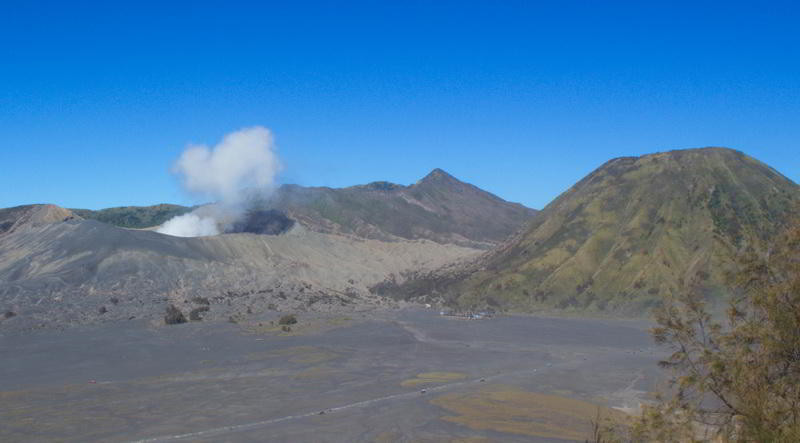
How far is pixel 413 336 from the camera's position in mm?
50000

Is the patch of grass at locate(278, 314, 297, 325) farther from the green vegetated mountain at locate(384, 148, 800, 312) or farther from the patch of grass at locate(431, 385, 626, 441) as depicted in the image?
the green vegetated mountain at locate(384, 148, 800, 312)

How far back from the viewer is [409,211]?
6201 inches

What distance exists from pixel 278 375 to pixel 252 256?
184 ft

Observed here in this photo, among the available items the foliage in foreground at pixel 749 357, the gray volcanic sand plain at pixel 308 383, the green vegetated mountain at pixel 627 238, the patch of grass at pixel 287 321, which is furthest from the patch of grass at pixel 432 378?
the green vegetated mountain at pixel 627 238

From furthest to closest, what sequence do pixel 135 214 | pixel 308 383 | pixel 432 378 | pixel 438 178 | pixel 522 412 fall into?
pixel 438 178, pixel 135 214, pixel 432 378, pixel 308 383, pixel 522 412

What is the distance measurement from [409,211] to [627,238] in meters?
78.2

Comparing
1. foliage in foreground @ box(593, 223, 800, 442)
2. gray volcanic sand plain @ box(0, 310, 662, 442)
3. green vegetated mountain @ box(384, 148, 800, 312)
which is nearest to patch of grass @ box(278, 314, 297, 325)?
gray volcanic sand plain @ box(0, 310, 662, 442)

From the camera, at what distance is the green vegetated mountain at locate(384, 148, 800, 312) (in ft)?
247

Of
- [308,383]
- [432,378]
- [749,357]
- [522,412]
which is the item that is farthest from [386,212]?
[749,357]

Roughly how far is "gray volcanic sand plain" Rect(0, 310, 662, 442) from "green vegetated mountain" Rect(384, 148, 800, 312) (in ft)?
78.6

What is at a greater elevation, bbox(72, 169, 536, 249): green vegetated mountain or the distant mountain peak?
the distant mountain peak

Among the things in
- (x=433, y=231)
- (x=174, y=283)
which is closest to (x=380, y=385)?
(x=174, y=283)

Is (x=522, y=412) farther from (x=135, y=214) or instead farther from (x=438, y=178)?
(x=438, y=178)

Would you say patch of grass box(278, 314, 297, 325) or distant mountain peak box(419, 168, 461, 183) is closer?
patch of grass box(278, 314, 297, 325)
